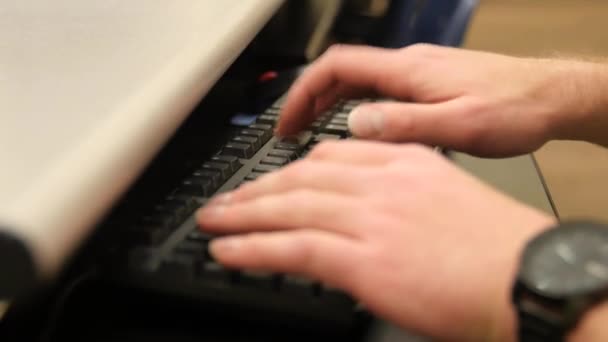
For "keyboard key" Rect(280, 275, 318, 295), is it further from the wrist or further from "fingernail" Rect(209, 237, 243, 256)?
the wrist

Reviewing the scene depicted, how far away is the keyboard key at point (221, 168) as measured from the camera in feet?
1.81

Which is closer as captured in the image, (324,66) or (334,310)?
(334,310)

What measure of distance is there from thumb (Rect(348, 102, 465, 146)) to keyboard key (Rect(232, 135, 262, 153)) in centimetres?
8

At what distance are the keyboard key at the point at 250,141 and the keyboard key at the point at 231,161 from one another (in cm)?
2

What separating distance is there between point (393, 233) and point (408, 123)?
0.17m

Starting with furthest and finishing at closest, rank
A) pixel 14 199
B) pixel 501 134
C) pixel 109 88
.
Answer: pixel 501 134 < pixel 109 88 < pixel 14 199

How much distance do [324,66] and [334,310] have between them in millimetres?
270

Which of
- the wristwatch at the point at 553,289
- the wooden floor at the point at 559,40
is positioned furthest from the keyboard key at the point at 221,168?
the wooden floor at the point at 559,40

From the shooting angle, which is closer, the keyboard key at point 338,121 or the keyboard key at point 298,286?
the keyboard key at point 298,286

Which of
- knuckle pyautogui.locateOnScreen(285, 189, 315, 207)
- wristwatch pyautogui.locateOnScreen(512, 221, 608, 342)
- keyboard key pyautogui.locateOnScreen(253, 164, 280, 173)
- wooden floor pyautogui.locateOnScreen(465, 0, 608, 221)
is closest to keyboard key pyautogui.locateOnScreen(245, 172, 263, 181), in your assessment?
keyboard key pyautogui.locateOnScreen(253, 164, 280, 173)

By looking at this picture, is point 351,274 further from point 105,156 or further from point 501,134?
point 501,134

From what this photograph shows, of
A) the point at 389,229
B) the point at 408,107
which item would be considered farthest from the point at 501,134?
the point at 389,229

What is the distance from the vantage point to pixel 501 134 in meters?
0.63

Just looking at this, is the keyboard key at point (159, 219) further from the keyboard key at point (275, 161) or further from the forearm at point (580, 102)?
the forearm at point (580, 102)
